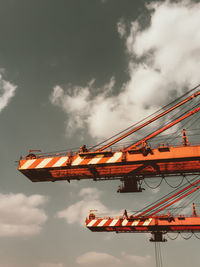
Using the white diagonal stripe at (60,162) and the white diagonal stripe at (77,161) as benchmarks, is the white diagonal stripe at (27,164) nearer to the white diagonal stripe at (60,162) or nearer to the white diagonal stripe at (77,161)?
the white diagonal stripe at (60,162)

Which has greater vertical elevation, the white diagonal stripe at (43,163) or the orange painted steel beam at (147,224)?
the white diagonal stripe at (43,163)

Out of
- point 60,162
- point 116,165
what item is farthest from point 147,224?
point 60,162

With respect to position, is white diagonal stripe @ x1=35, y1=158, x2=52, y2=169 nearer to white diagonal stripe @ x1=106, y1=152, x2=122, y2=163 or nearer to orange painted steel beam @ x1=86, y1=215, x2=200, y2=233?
white diagonal stripe @ x1=106, y1=152, x2=122, y2=163

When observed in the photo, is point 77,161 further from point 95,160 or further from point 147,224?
point 147,224

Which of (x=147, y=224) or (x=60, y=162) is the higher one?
(x=60, y=162)

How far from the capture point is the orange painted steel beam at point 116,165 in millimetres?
8266

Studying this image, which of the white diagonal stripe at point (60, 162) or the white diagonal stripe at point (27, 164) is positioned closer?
the white diagonal stripe at point (60, 162)

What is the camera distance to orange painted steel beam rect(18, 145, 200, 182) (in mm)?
8266

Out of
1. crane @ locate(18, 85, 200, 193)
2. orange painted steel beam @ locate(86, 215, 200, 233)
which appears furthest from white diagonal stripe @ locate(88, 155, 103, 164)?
orange painted steel beam @ locate(86, 215, 200, 233)

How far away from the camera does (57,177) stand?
9922mm

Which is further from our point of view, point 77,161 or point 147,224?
point 147,224

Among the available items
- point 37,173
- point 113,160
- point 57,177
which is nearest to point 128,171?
point 113,160

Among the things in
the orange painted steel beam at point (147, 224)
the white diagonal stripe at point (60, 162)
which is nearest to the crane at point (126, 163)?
the white diagonal stripe at point (60, 162)

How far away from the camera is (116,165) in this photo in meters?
8.86
